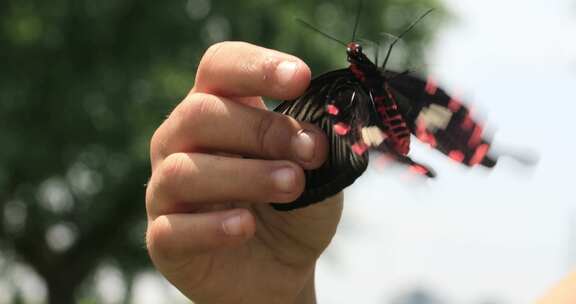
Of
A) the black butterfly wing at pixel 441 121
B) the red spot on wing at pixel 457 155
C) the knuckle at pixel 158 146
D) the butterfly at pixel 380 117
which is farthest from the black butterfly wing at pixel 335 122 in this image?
the knuckle at pixel 158 146

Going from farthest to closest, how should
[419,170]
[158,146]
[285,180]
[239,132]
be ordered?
[158,146] → [239,132] → [285,180] → [419,170]

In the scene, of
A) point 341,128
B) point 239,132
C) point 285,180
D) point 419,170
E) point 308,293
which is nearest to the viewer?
point 419,170

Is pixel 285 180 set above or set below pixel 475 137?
below

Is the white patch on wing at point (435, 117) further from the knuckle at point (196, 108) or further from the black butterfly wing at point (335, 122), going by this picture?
the knuckle at point (196, 108)

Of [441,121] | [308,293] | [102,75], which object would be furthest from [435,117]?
[102,75]

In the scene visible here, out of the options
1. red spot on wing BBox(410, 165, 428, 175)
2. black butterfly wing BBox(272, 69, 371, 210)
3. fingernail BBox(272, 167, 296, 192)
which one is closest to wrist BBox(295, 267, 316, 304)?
black butterfly wing BBox(272, 69, 371, 210)

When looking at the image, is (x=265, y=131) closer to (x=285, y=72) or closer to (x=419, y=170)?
(x=285, y=72)

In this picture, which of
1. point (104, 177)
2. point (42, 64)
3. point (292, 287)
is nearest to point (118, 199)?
point (104, 177)
